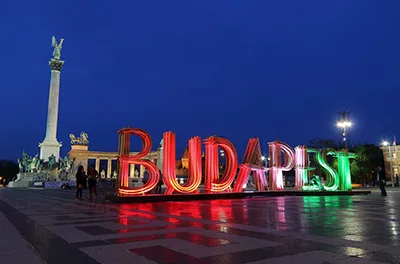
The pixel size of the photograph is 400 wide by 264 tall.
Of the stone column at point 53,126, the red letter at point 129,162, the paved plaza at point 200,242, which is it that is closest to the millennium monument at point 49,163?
the stone column at point 53,126

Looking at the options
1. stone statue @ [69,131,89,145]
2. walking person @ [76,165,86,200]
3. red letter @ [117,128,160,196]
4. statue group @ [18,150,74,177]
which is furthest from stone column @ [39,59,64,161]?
red letter @ [117,128,160,196]

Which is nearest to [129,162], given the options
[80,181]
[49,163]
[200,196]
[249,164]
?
[80,181]

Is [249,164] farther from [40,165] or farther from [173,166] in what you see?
[40,165]

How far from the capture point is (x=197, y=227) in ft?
28.9

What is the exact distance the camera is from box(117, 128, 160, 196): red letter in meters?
19.8

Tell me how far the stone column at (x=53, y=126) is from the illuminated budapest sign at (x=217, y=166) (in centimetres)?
5435

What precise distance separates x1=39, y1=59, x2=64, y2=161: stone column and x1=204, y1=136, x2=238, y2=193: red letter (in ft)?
179

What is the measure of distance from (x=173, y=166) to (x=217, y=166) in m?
3.44

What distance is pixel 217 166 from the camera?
2281 cm

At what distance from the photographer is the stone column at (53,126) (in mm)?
68500

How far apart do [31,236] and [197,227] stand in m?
4.10

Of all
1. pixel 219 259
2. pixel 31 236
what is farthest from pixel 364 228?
pixel 31 236

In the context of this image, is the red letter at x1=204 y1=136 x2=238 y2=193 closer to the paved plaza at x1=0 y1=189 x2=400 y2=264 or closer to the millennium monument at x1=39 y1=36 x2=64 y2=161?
the paved plaza at x1=0 y1=189 x2=400 y2=264

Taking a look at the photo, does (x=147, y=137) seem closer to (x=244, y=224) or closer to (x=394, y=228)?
(x=244, y=224)
